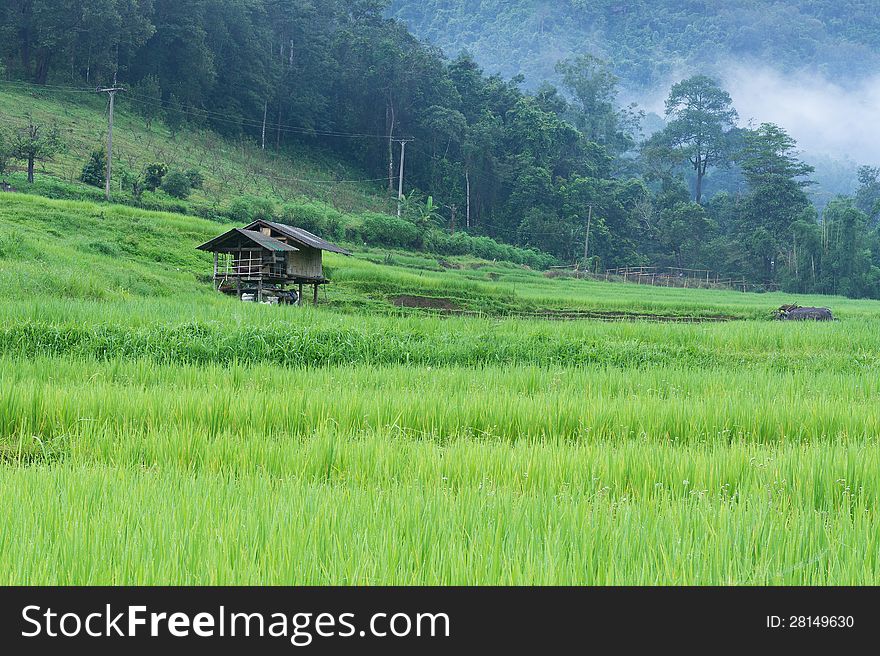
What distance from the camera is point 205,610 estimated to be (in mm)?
1897

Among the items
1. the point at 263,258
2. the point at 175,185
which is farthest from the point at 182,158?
the point at 263,258

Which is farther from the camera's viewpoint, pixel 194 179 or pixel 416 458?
pixel 194 179

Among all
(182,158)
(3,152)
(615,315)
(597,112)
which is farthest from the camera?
(597,112)

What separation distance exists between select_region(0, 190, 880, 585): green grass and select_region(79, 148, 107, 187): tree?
1027 inches

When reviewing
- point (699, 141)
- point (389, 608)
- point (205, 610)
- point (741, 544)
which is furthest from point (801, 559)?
→ point (699, 141)

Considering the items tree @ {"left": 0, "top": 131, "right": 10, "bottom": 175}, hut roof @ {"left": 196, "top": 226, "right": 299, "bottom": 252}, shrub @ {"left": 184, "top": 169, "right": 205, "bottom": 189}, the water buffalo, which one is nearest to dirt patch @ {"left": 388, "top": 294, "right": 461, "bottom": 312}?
hut roof @ {"left": 196, "top": 226, "right": 299, "bottom": 252}

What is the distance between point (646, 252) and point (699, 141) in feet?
103

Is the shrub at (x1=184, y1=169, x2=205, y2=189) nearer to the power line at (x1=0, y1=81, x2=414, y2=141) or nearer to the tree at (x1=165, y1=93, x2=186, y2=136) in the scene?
the tree at (x1=165, y1=93, x2=186, y2=136)

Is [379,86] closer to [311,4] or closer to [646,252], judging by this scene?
[311,4]

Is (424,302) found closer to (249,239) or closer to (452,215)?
(249,239)

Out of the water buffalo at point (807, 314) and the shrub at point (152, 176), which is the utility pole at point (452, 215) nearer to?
the shrub at point (152, 176)

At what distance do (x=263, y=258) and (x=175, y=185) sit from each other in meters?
18.4

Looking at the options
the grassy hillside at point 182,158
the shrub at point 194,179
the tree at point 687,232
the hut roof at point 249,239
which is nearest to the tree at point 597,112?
the tree at point 687,232

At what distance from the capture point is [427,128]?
63.4 metres
